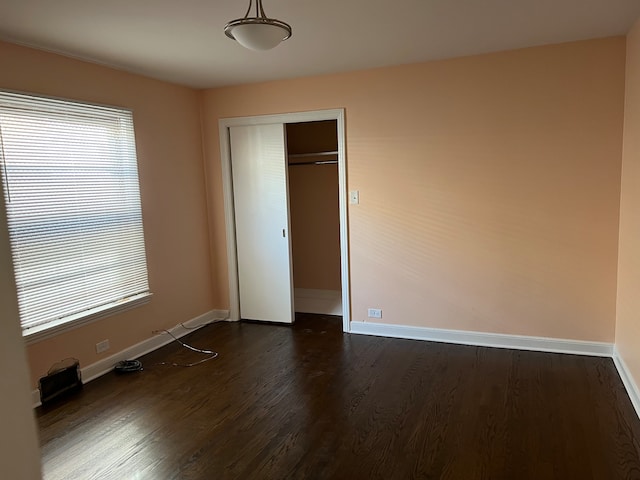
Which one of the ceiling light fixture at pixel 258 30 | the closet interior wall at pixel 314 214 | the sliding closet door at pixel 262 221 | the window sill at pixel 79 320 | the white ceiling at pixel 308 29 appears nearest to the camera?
the ceiling light fixture at pixel 258 30

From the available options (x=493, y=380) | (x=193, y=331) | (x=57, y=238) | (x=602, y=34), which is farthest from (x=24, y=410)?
(x=602, y=34)

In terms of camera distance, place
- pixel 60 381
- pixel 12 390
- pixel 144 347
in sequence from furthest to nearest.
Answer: pixel 144 347, pixel 60 381, pixel 12 390

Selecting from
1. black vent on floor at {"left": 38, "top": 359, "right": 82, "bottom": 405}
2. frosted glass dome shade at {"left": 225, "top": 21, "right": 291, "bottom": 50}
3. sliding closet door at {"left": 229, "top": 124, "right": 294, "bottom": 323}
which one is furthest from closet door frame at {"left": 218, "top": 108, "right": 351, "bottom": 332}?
frosted glass dome shade at {"left": 225, "top": 21, "right": 291, "bottom": 50}

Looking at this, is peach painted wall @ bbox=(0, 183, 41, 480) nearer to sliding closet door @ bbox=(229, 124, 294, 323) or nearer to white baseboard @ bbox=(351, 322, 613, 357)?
white baseboard @ bbox=(351, 322, 613, 357)

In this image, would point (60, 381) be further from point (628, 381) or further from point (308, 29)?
point (628, 381)

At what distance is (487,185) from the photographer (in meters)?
3.80

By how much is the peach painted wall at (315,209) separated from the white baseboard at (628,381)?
9.90 feet

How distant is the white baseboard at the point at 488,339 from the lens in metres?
3.66

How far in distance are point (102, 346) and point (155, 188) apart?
144 cm

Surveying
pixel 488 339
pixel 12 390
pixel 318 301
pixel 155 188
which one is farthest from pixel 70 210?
pixel 488 339

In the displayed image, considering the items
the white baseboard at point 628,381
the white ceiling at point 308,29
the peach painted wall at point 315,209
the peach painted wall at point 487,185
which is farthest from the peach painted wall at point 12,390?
the peach painted wall at point 315,209

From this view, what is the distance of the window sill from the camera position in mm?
3117

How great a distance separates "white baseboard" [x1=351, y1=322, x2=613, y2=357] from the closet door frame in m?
0.33

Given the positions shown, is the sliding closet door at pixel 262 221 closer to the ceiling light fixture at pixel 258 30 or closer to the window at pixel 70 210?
the window at pixel 70 210
